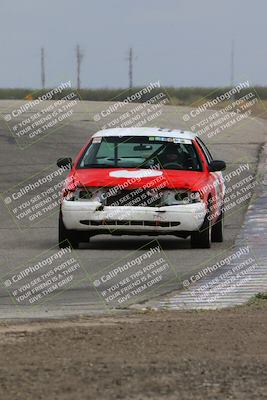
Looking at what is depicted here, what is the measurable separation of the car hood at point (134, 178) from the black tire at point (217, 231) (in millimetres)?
947

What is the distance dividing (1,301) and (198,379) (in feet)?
17.1

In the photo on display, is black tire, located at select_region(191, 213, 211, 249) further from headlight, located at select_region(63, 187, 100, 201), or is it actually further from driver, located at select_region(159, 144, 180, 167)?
headlight, located at select_region(63, 187, 100, 201)

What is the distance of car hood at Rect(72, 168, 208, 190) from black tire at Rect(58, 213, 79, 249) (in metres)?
0.62

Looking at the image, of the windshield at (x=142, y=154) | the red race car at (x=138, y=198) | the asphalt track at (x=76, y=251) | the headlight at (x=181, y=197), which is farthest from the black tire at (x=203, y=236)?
the windshield at (x=142, y=154)

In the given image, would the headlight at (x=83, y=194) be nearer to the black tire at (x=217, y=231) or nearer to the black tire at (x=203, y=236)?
the black tire at (x=203, y=236)

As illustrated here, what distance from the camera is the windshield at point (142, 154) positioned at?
18.1 metres

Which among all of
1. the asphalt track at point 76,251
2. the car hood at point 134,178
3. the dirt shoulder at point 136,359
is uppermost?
the dirt shoulder at point 136,359

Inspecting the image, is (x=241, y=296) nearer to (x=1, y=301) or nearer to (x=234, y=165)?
(x=1, y=301)

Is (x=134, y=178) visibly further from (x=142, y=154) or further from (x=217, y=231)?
(x=217, y=231)

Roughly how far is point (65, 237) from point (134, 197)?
107cm

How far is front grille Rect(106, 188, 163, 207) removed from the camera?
1738 centimetres

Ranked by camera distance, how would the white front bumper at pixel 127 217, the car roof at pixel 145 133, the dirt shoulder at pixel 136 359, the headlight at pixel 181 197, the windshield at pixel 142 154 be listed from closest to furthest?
the dirt shoulder at pixel 136 359
the white front bumper at pixel 127 217
the headlight at pixel 181 197
the windshield at pixel 142 154
the car roof at pixel 145 133

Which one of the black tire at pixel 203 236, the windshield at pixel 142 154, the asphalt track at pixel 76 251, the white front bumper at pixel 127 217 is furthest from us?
the windshield at pixel 142 154

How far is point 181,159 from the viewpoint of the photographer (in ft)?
60.6
